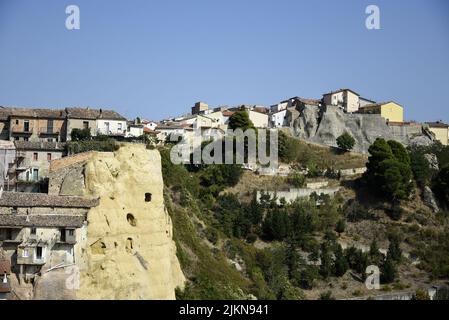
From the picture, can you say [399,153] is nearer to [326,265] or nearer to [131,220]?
[326,265]

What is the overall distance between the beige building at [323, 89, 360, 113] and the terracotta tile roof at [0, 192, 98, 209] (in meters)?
44.1

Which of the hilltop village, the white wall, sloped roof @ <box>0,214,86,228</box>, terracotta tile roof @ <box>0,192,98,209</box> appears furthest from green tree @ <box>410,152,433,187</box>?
sloped roof @ <box>0,214,86,228</box>

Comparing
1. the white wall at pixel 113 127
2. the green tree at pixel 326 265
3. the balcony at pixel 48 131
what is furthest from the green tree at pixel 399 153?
the balcony at pixel 48 131

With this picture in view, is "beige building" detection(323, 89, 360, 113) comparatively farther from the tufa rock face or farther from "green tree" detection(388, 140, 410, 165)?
the tufa rock face

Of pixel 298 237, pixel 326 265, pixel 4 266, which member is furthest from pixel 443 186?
pixel 4 266

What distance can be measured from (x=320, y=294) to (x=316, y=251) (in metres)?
3.49

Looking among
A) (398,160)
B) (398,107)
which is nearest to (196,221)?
(398,160)

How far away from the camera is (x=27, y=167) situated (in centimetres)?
3509

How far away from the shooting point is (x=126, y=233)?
1204 inches

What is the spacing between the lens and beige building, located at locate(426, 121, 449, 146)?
230ft

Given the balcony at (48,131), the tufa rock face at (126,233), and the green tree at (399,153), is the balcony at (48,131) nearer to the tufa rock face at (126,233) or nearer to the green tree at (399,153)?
the tufa rock face at (126,233)

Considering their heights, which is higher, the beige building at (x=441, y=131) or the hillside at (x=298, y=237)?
the beige building at (x=441, y=131)

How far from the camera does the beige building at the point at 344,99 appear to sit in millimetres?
71625

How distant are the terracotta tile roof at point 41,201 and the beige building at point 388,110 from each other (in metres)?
43.6
